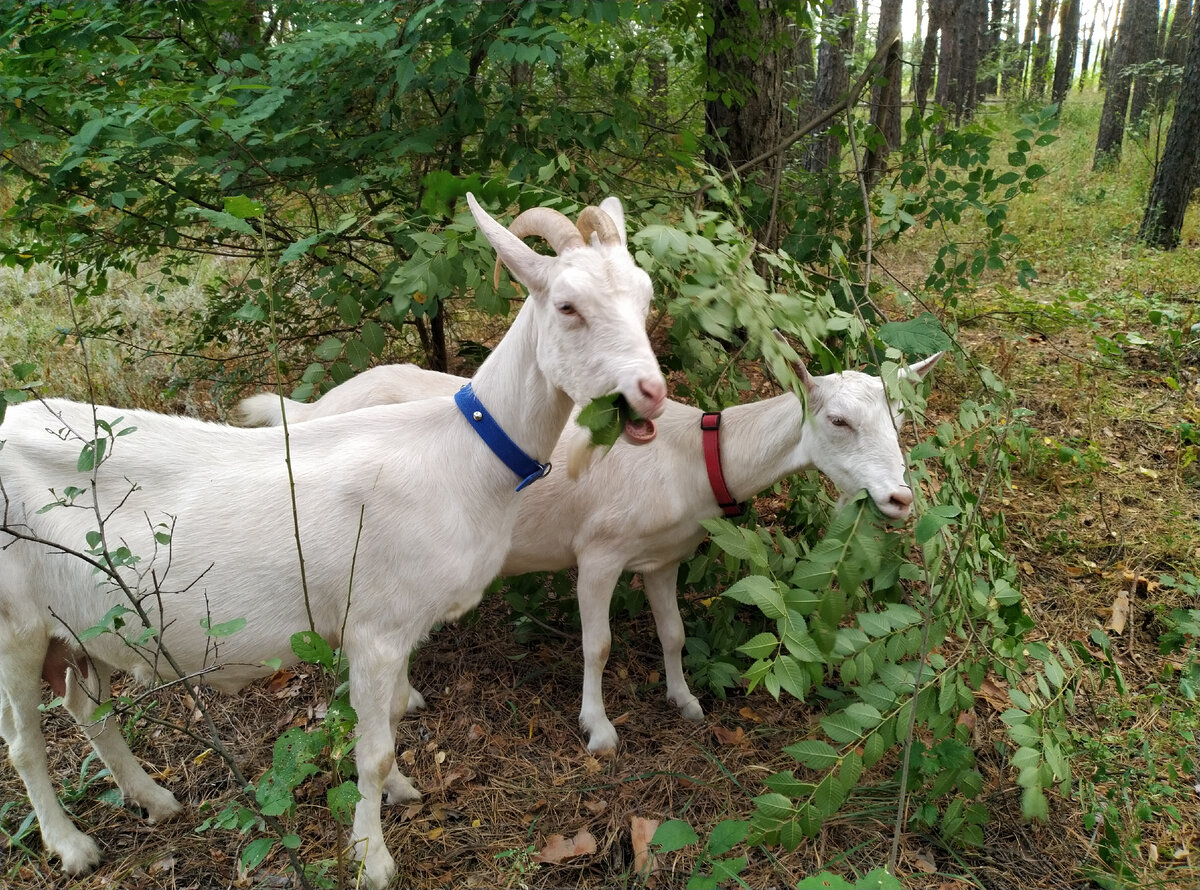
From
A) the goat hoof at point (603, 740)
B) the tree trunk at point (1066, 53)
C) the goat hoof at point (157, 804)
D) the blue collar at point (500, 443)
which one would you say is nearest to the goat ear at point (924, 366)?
the blue collar at point (500, 443)

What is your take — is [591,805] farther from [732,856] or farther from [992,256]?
[992,256]

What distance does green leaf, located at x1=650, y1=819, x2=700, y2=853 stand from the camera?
213 centimetres

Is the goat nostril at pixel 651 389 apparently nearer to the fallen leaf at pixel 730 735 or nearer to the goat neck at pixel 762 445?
the goat neck at pixel 762 445

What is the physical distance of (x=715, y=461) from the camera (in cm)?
332

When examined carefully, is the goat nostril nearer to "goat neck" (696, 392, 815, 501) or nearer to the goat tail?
"goat neck" (696, 392, 815, 501)

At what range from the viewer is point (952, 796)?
2.89 meters

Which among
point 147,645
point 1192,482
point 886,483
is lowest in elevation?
point 1192,482

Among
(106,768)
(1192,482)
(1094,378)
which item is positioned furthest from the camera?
(1094,378)

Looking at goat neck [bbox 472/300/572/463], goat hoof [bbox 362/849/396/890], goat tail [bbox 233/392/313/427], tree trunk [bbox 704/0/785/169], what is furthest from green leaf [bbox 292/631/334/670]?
tree trunk [bbox 704/0/785/169]

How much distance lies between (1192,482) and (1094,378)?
4.21 feet

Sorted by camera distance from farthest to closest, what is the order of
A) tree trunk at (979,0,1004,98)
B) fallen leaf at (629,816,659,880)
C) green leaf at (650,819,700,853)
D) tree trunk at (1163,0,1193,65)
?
tree trunk at (979,0,1004,98)
tree trunk at (1163,0,1193,65)
fallen leaf at (629,816,659,880)
green leaf at (650,819,700,853)

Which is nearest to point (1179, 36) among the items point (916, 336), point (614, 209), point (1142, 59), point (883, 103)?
point (1142, 59)

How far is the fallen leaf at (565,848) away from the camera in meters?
2.79

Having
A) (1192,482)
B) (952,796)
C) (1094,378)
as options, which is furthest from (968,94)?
(952,796)
